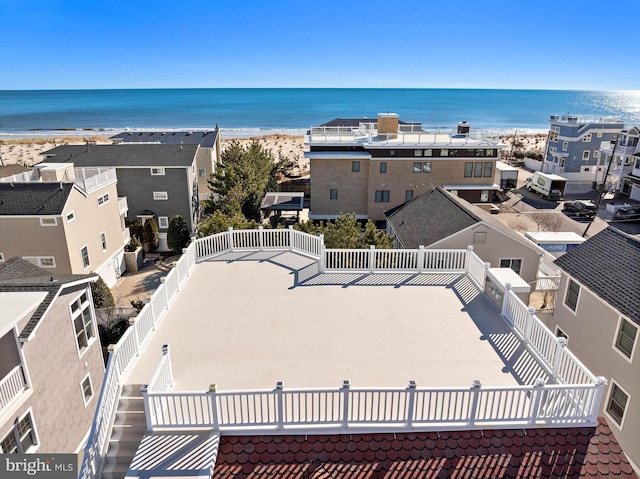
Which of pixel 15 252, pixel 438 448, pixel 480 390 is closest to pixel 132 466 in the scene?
pixel 438 448

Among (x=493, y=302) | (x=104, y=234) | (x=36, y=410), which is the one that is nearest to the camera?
(x=36, y=410)

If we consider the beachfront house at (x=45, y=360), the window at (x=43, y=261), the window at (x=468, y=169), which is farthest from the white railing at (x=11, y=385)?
the window at (x=468, y=169)

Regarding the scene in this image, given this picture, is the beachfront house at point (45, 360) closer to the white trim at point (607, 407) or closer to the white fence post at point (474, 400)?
the white fence post at point (474, 400)

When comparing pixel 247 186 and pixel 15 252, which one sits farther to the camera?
pixel 247 186

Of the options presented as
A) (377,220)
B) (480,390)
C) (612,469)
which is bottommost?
(377,220)

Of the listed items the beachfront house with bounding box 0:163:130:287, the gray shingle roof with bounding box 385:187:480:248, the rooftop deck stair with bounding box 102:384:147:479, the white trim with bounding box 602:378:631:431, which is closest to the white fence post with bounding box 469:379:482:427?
the rooftop deck stair with bounding box 102:384:147:479

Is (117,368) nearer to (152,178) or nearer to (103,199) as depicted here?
(103,199)

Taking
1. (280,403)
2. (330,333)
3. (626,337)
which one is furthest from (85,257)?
(626,337)

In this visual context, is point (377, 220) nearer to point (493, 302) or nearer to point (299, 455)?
point (493, 302)
